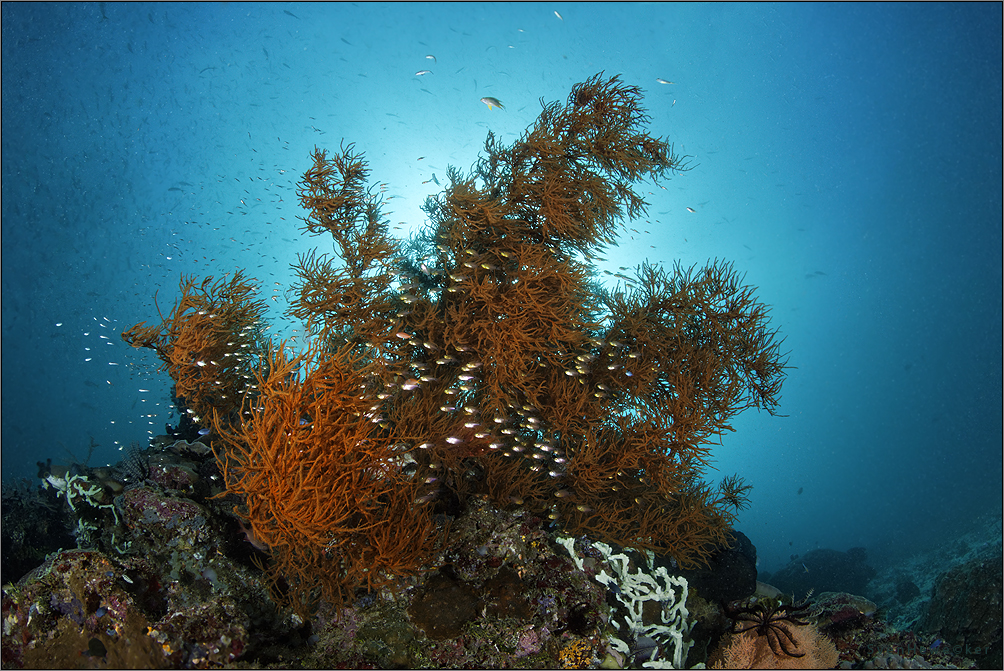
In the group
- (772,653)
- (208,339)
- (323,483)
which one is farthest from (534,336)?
(208,339)

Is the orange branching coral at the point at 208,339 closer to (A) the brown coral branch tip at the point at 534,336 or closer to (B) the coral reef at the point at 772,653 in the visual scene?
(A) the brown coral branch tip at the point at 534,336

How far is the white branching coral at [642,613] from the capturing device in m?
4.33

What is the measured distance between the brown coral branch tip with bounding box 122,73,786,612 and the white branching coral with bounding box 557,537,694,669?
3.03ft

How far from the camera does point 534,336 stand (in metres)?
6.12

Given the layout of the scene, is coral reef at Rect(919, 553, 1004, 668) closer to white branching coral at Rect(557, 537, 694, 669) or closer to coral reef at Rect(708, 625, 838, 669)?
coral reef at Rect(708, 625, 838, 669)

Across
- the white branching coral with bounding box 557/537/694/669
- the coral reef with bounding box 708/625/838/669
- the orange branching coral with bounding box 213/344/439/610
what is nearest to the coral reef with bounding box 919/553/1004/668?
the coral reef with bounding box 708/625/838/669

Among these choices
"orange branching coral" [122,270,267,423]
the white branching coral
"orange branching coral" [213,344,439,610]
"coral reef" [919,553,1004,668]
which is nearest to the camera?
"orange branching coral" [213,344,439,610]

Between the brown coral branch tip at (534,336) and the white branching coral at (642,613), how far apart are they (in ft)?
3.03

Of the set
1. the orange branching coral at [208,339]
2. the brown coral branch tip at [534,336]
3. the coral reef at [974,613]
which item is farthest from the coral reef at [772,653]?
the orange branching coral at [208,339]

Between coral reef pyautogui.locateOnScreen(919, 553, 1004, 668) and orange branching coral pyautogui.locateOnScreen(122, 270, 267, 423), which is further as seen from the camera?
coral reef pyautogui.locateOnScreen(919, 553, 1004, 668)

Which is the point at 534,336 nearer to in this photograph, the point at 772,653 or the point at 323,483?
the point at 323,483

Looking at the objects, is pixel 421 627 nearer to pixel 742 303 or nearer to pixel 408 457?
pixel 408 457

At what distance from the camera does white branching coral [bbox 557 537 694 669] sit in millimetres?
4328

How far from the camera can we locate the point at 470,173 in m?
6.81
